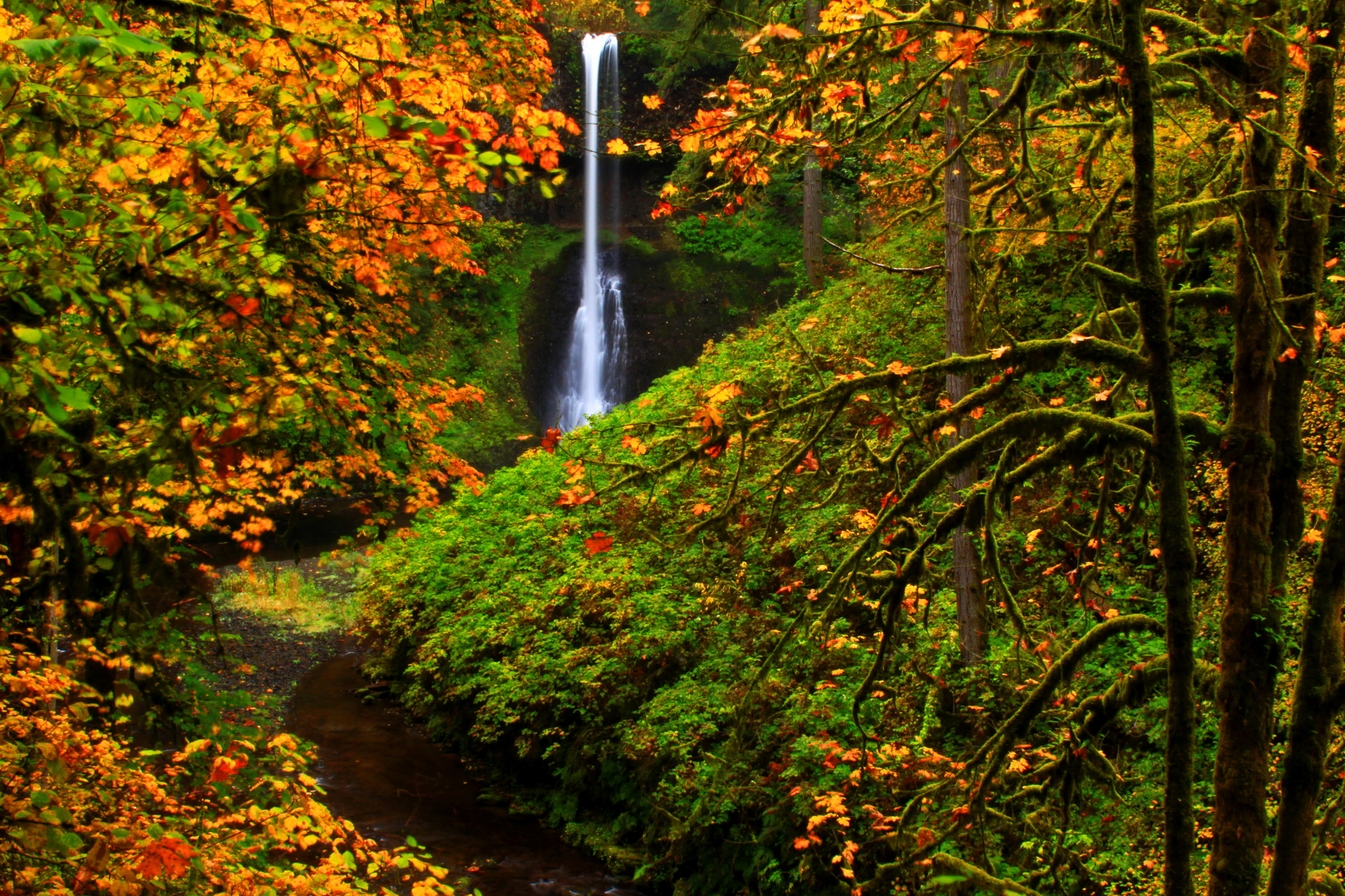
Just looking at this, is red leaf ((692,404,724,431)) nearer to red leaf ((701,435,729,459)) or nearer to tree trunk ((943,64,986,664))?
red leaf ((701,435,729,459))

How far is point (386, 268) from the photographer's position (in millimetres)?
5379

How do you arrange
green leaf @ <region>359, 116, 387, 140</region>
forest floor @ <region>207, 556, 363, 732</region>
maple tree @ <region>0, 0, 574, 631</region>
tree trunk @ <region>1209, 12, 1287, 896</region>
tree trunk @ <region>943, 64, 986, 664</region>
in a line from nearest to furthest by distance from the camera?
green leaf @ <region>359, 116, 387, 140</region> < maple tree @ <region>0, 0, 574, 631</region> < tree trunk @ <region>1209, 12, 1287, 896</region> < tree trunk @ <region>943, 64, 986, 664</region> < forest floor @ <region>207, 556, 363, 732</region>

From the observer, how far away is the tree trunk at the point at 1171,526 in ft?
9.02

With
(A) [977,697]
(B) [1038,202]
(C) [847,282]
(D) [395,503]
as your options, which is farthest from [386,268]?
(C) [847,282]

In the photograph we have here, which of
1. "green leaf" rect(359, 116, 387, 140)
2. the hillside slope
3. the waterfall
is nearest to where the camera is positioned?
"green leaf" rect(359, 116, 387, 140)

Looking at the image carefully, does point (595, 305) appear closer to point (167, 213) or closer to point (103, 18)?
point (167, 213)

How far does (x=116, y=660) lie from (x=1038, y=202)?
512 centimetres

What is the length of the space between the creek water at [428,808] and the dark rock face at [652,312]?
50.5ft

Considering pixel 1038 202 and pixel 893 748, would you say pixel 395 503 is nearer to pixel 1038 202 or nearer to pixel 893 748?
pixel 893 748

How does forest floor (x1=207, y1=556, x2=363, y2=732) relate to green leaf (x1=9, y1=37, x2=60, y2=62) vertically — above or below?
below

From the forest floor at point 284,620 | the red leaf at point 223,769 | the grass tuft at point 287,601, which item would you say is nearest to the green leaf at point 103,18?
the red leaf at point 223,769

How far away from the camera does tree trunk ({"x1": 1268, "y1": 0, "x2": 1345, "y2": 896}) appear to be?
285 cm

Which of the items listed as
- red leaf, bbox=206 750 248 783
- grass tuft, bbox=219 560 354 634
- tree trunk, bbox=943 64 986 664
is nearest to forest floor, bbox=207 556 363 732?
grass tuft, bbox=219 560 354 634

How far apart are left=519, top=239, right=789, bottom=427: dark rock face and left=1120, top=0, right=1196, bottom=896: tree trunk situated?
23.6m
